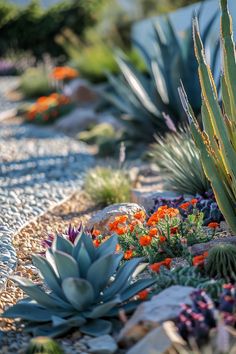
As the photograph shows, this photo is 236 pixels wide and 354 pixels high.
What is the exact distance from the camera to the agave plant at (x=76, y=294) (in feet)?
12.1

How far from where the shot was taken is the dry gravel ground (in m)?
3.65

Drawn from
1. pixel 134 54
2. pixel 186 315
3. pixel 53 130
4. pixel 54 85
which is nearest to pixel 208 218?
pixel 186 315

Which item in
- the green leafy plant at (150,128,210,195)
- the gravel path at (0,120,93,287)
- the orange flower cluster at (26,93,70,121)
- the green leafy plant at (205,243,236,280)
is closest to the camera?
the green leafy plant at (205,243,236,280)

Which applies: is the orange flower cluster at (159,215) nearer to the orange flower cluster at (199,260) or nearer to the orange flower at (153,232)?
the orange flower at (153,232)

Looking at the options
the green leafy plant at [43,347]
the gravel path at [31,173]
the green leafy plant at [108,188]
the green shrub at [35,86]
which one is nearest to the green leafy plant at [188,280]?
the green leafy plant at [43,347]

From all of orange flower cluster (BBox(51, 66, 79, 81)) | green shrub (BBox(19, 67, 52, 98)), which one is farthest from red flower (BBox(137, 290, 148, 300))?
green shrub (BBox(19, 67, 52, 98))

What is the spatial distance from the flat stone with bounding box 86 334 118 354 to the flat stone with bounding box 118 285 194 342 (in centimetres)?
6

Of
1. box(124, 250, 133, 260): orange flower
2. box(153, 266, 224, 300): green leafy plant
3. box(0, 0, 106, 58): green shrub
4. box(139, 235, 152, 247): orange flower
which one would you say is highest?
box(0, 0, 106, 58): green shrub

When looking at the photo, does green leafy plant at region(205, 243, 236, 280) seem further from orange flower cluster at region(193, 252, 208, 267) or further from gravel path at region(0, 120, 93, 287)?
gravel path at region(0, 120, 93, 287)

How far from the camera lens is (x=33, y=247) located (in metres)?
5.43

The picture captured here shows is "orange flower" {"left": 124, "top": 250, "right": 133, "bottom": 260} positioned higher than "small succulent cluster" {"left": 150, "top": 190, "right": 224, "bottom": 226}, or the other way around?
"orange flower" {"left": 124, "top": 250, "right": 133, "bottom": 260}

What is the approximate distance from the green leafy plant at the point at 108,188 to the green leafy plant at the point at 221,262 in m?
2.84

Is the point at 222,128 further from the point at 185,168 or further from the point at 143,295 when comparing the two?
the point at 185,168

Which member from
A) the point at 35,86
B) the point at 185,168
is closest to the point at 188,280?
the point at 185,168
